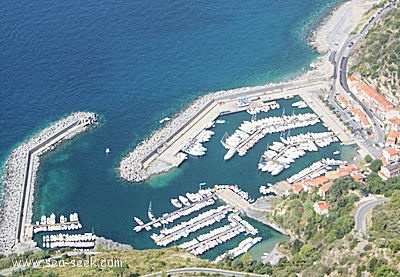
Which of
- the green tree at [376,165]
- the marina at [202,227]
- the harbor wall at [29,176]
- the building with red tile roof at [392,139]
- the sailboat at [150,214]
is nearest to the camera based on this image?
the marina at [202,227]

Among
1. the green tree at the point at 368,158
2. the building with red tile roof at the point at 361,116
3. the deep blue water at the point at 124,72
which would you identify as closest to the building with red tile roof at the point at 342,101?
the building with red tile roof at the point at 361,116

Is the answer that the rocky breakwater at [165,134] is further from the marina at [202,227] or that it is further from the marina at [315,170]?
the marina at [315,170]

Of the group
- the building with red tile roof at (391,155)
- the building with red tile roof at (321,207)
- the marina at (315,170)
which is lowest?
the building with red tile roof at (321,207)

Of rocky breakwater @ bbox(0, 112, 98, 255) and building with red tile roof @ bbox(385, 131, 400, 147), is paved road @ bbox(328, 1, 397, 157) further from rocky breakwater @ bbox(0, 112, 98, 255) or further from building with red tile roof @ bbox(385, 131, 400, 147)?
rocky breakwater @ bbox(0, 112, 98, 255)

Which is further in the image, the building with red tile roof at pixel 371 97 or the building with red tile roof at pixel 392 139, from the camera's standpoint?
the building with red tile roof at pixel 371 97

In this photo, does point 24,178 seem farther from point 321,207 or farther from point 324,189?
point 321,207

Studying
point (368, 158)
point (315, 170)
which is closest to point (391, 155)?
point (368, 158)

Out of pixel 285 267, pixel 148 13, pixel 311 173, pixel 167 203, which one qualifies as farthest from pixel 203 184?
pixel 148 13
